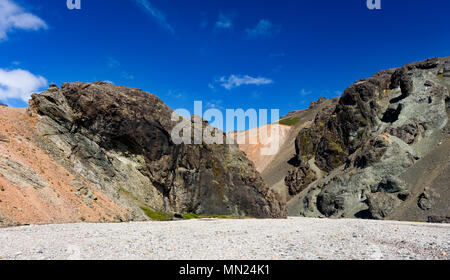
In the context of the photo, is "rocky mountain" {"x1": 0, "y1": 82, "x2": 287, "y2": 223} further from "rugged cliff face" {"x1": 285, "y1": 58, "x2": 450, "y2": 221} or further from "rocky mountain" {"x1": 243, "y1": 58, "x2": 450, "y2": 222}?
"rugged cliff face" {"x1": 285, "y1": 58, "x2": 450, "y2": 221}

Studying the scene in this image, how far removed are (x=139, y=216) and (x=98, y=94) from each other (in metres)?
17.8

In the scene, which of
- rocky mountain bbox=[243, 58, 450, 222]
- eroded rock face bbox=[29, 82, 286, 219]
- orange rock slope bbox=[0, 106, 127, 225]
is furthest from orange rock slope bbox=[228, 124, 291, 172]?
orange rock slope bbox=[0, 106, 127, 225]

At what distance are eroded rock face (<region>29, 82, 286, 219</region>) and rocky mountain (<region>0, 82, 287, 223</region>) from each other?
0.38 feet

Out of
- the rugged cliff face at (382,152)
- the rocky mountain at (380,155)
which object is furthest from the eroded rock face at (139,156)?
the rugged cliff face at (382,152)

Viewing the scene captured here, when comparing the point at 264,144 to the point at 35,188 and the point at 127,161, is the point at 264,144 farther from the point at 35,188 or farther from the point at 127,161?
the point at 35,188

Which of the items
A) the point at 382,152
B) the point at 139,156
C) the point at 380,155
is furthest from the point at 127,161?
the point at 382,152

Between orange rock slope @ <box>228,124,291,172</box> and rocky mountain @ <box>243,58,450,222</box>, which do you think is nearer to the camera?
rocky mountain @ <box>243,58,450,222</box>

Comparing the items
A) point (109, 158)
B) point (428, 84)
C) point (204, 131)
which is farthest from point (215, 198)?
point (428, 84)

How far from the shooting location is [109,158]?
3616 cm

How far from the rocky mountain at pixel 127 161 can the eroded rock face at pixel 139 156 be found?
0.12 meters

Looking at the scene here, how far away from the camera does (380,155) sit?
2965 inches

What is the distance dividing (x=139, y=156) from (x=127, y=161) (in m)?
1.90

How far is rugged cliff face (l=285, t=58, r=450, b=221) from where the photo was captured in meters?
63.6
